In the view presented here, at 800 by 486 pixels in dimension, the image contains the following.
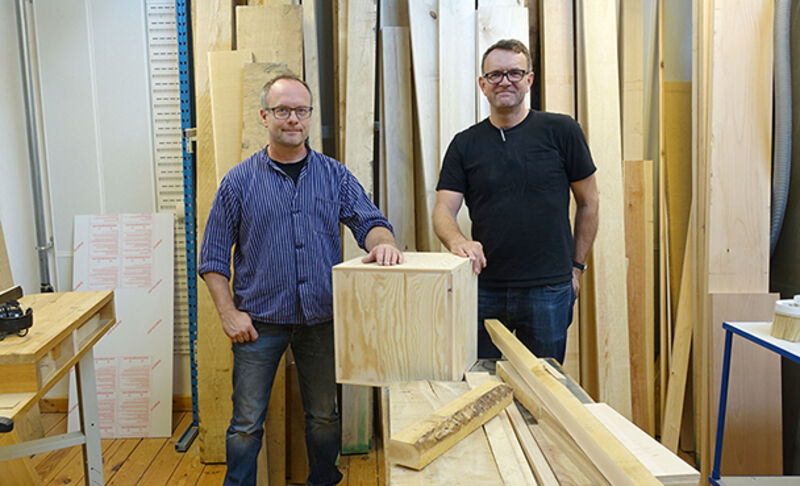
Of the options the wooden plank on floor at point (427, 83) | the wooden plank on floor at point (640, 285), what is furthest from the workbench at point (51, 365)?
the wooden plank on floor at point (640, 285)

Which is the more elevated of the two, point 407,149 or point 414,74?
point 414,74

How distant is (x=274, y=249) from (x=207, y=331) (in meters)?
0.95

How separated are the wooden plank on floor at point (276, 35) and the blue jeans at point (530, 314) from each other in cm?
138

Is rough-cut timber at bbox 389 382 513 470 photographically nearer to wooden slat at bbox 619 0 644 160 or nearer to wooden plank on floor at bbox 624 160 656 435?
wooden plank on floor at bbox 624 160 656 435

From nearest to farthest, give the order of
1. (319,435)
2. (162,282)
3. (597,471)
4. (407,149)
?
(597,471) → (319,435) → (407,149) → (162,282)

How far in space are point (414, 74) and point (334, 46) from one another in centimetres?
56

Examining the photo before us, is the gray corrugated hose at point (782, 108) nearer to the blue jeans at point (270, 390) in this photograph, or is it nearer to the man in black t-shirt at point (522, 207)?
the man in black t-shirt at point (522, 207)

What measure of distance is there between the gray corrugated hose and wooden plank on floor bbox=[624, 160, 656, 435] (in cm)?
55

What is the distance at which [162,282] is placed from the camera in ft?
10.2

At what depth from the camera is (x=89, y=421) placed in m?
1.92

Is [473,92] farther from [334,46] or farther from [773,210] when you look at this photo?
[773,210]

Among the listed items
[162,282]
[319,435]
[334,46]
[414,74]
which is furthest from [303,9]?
[319,435]

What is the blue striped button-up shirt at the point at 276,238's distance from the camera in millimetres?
2006

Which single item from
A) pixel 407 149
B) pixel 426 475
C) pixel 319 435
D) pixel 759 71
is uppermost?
pixel 759 71
